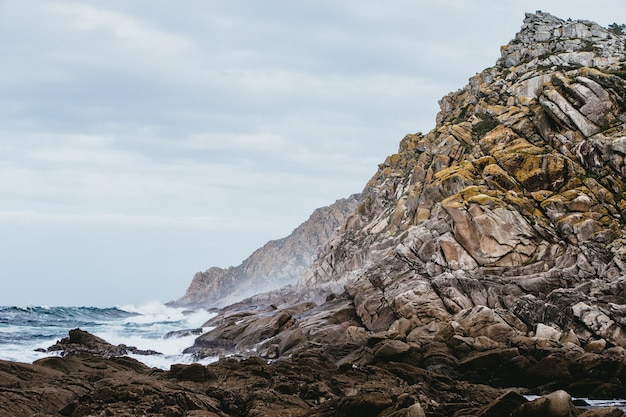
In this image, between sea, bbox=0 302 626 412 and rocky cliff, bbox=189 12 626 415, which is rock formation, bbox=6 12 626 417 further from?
sea, bbox=0 302 626 412

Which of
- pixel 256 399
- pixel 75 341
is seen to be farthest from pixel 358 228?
pixel 256 399

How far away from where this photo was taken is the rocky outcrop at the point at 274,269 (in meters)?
144

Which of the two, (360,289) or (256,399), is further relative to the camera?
(360,289)

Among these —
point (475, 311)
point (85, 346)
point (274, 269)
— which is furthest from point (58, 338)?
point (274, 269)

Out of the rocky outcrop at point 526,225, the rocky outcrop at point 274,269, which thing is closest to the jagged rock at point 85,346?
the rocky outcrop at point 526,225

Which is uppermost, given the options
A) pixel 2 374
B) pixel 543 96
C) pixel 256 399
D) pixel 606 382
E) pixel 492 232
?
pixel 543 96

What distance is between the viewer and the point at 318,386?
2008 cm

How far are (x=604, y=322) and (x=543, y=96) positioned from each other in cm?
2533

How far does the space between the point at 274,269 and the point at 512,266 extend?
119 metres

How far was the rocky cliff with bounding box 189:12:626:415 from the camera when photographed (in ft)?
92.2

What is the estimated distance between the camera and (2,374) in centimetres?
1861

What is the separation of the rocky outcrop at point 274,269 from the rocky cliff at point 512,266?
8840 centimetres

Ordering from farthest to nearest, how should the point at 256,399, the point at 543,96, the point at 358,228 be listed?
the point at 358,228
the point at 543,96
the point at 256,399

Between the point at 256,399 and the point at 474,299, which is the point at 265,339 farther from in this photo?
the point at 256,399
